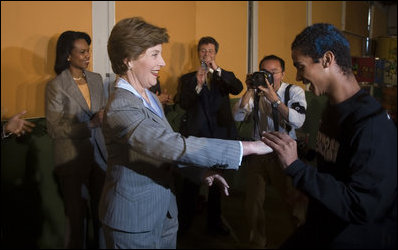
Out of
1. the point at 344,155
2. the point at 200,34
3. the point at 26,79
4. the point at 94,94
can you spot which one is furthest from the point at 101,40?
the point at 344,155

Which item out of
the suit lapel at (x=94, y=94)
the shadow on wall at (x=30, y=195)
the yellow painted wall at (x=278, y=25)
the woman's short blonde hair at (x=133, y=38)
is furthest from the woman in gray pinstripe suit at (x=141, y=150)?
the shadow on wall at (x=30, y=195)

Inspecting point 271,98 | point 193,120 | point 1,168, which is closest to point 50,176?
point 1,168

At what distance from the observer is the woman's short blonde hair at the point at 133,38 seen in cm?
88

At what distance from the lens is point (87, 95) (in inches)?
57.5

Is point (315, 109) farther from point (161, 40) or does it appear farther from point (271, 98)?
point (161, 40)

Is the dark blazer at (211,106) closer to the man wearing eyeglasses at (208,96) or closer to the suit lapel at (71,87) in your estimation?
the man wearing eyeglasses at (208,96)

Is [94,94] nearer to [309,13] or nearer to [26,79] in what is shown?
[26,79]

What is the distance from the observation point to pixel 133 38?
0.88 metres

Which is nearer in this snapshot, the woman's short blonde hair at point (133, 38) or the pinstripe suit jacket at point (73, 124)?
the woman's short blonde hair at point (133, 38)

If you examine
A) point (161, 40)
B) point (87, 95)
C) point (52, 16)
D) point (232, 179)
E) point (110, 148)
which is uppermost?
point (52, 16)

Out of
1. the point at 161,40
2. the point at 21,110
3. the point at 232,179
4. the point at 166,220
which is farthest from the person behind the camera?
the point at 21,110

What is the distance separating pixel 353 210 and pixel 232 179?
47 cm

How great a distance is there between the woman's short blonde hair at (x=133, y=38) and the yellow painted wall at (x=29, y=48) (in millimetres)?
550

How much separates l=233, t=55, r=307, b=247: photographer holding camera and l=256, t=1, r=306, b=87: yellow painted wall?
0.32ft
